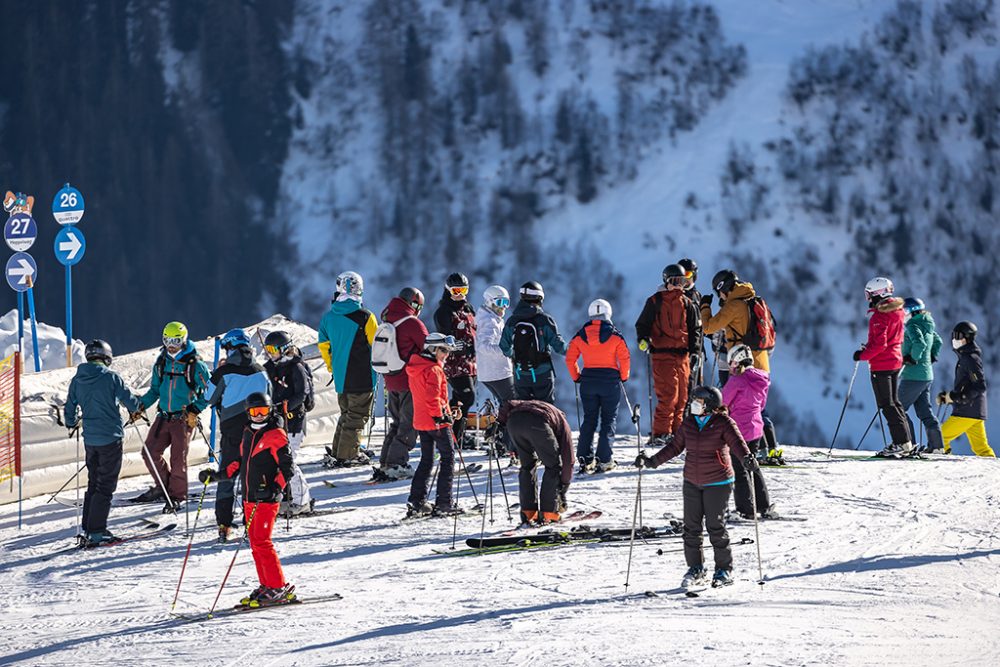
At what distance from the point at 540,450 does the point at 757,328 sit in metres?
3.29

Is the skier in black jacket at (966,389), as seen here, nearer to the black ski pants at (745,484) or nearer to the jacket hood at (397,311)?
the black ski pants at (745,484)

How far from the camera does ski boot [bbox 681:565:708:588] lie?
7.08 meters

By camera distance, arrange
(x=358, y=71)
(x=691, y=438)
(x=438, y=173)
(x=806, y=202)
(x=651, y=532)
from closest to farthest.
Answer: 1. (x=691, y=438)
2. (x=651, y=532)
3. (x=806, y=202)
4. (x=438, y=173)
5. (x=358, y=71)

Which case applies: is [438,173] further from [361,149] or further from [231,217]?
[231,217]

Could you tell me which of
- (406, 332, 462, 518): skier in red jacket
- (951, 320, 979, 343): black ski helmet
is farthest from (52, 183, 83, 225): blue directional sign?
(951, 320, 979, 343): black ski helmet

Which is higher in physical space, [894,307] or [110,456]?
[894,307]

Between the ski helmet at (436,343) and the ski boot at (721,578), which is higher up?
the ski helmet at (436,343)

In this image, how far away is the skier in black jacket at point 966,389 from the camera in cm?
1216

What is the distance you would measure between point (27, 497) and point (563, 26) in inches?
969

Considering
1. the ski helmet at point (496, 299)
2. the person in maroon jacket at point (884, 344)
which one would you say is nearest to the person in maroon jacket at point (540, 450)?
the ski helmet at point (496, 299)

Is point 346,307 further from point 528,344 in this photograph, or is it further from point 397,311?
point 528,344

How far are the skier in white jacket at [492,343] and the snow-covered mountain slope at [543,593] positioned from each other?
1121 mm

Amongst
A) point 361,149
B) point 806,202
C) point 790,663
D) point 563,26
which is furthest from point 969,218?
point 790,663

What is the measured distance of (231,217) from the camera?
108 feet
